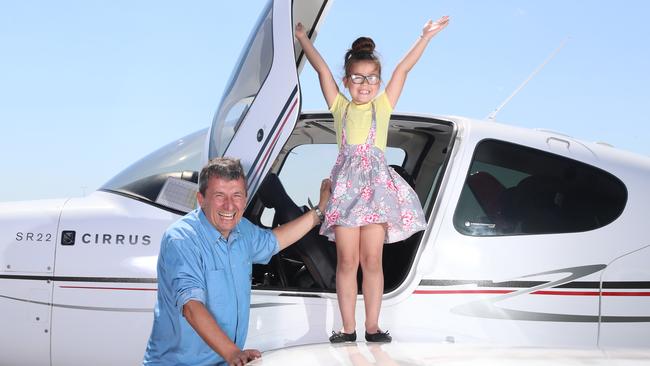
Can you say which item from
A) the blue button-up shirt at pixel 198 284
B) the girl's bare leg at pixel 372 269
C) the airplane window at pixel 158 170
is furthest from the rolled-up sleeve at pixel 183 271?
the airplane window at pixel 158 170

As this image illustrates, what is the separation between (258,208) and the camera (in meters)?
4.09

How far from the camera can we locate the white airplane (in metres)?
3.29

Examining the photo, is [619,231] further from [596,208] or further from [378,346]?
[378,346]

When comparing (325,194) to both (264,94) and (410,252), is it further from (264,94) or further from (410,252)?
(410,252)

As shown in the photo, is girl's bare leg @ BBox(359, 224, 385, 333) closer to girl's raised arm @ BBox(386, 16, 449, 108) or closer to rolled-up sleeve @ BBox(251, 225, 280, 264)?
rolled-up sleeve @ BBox(251, 225, 280, 264)

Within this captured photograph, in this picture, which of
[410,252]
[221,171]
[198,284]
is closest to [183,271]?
[198,284]

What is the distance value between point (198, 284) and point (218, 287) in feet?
0.37

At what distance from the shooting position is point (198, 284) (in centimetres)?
243

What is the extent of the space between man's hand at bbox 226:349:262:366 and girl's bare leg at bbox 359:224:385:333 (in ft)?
2.87

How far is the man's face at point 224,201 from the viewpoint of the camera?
2559 millimetres

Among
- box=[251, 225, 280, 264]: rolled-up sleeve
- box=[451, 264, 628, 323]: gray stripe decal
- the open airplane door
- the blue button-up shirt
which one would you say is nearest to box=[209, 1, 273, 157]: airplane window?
the open airplane door

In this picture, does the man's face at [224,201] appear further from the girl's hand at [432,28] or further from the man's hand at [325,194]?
the girl's hand at [432,28]

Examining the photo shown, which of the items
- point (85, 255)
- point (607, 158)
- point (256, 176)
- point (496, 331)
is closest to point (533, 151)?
point (607, 158)

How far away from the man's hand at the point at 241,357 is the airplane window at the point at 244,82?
126cm
